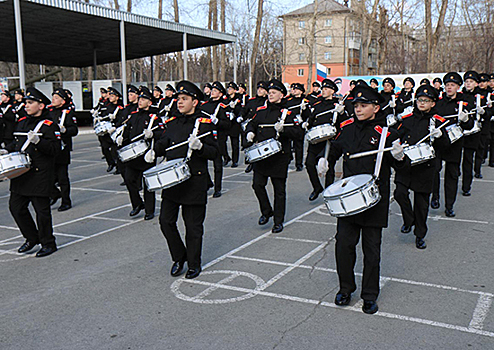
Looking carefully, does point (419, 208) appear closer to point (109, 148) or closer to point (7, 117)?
point (109, 148)

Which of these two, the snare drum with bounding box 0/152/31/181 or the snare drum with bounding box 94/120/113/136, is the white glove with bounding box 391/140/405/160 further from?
the snare drum with bounding box 94/120/113/136

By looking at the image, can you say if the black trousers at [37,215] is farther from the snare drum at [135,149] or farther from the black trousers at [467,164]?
the black trousers at [467,164]

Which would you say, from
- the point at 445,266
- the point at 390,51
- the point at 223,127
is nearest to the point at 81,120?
the point at 223,127

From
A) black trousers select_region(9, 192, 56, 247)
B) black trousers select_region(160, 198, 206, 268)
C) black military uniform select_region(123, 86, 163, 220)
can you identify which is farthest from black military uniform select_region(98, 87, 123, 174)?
black trousers select_region(160, 198, 206, 268)

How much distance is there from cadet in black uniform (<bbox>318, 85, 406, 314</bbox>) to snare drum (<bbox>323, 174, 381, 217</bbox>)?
8.1 inches

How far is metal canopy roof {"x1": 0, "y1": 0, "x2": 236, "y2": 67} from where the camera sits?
20.5 meters

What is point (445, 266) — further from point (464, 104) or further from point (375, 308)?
point (464, 104)

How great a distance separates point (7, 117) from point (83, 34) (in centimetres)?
1452

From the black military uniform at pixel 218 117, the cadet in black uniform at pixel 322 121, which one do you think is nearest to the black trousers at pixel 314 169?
the cadet in black uniform at pixel 322 121

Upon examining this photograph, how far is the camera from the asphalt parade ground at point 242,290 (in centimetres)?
408

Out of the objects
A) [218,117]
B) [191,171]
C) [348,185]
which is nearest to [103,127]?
[218,117]

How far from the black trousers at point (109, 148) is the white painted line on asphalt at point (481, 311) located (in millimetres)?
9316

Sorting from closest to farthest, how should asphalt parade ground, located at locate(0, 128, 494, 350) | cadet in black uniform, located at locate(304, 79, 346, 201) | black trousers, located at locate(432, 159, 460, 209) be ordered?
asphalt parade ground, located at locate(0, 128, 494, 350), black trousers, located at locate(432, 159, 460, 209), cadet in black uniform, located at locate(304, 79, 346, 201)

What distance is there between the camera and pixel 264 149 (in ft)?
22.8
